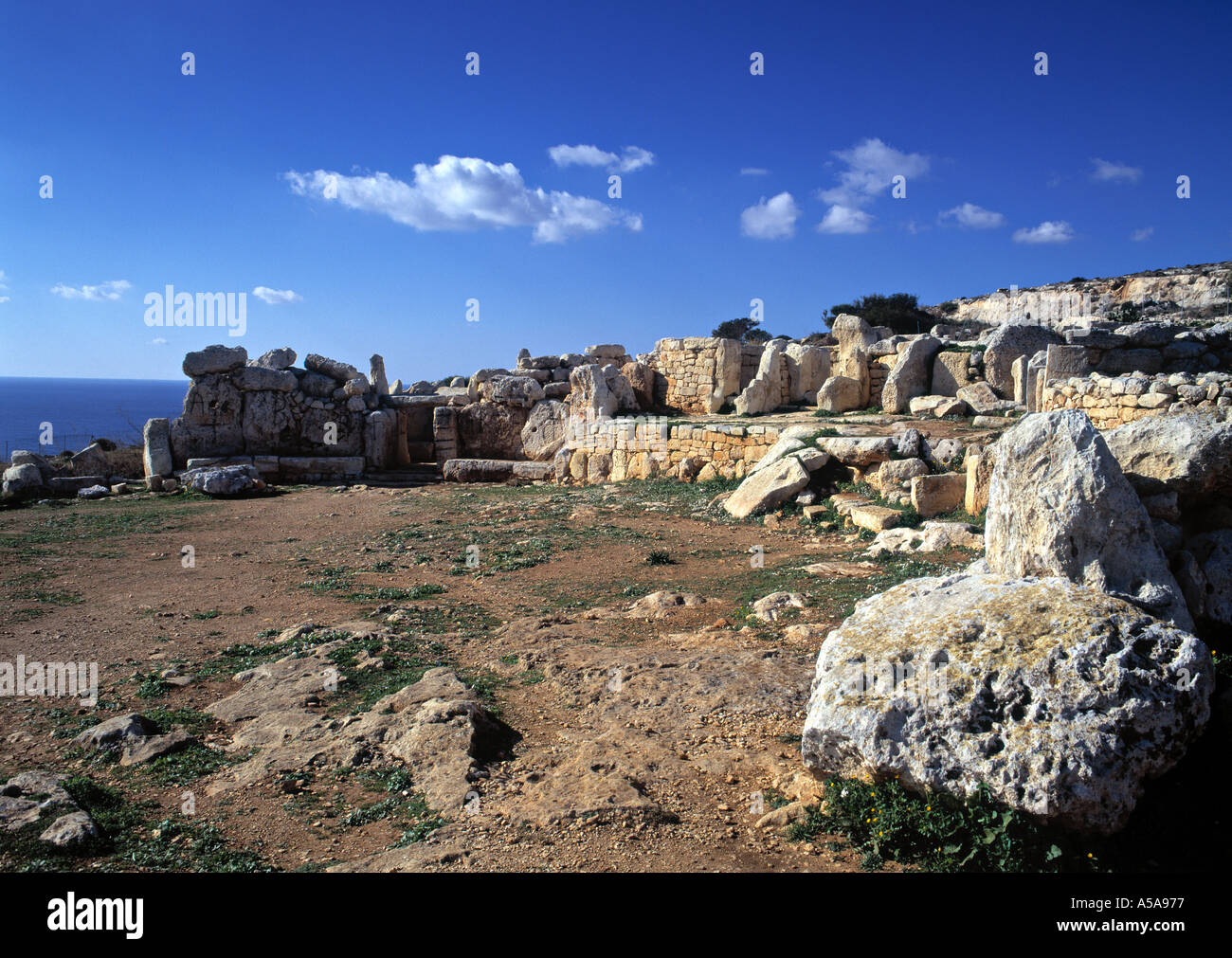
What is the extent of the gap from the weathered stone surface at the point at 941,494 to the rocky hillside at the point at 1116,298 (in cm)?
2369

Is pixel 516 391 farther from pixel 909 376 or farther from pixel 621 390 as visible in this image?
pixel 909 376

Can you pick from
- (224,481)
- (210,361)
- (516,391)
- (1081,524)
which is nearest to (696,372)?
(516,391)

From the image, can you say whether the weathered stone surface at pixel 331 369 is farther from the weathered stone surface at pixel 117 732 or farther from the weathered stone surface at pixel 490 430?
the weathered stone surface at pixel 117 732

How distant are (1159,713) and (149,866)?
4.59 m

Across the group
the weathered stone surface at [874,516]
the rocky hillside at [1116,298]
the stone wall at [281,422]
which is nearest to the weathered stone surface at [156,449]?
the stone wall at [281,422]

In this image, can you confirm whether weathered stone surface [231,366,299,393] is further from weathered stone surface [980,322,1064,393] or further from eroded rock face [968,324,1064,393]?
eroded rock face [968,324,1064,393]

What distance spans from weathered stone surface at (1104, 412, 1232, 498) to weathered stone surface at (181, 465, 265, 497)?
17.0m

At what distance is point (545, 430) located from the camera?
2016 cm

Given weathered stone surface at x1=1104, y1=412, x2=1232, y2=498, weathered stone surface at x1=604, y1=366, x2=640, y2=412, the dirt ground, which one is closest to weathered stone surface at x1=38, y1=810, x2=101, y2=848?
the dirt ground

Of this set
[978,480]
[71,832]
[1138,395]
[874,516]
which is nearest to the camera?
[71,832]

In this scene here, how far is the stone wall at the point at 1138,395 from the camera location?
1059 cm

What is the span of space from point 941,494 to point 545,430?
11.9m
